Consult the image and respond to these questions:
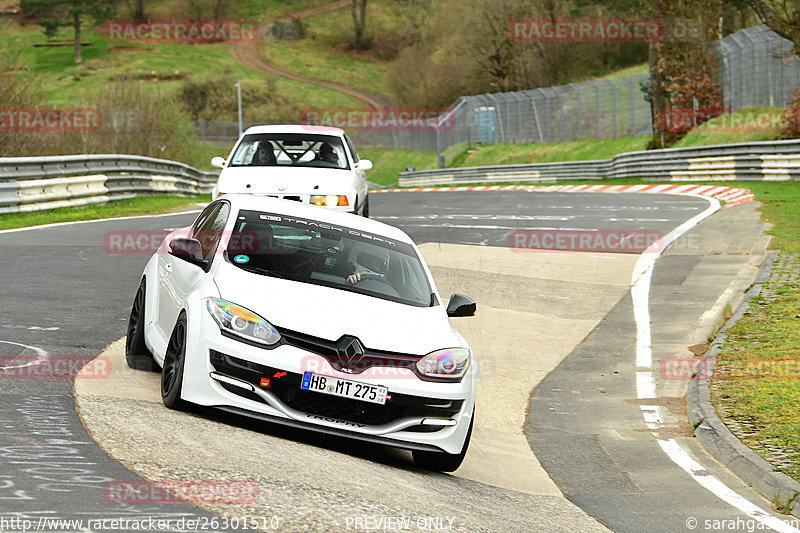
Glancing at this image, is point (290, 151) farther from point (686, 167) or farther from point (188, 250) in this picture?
point (686, 167)

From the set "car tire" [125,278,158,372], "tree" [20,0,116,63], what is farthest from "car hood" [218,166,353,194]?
"tree" [20,0,116,63]

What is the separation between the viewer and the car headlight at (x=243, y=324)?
6906mm

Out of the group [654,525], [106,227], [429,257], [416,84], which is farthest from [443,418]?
[416,84]

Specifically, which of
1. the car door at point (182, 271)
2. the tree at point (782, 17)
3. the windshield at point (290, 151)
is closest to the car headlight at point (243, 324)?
the car door at point (182, 271)

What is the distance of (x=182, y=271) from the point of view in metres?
8.12

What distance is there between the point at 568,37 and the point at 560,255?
66018 millimetres

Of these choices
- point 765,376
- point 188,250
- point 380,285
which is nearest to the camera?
point 188,250

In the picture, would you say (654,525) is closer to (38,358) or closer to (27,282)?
(38,358)

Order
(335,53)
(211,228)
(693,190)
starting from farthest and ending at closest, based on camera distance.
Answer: (335,53), (693,190), (211,228)

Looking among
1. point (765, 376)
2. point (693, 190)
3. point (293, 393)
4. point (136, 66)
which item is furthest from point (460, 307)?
point (136, 66)

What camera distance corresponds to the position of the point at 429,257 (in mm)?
17438

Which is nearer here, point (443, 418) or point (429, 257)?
point (443, 418)

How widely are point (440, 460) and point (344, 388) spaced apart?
40.0 inches

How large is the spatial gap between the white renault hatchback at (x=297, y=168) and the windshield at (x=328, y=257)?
252 inches
